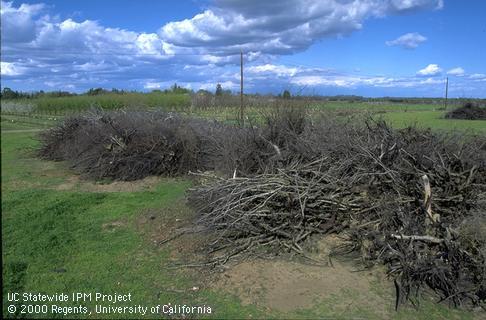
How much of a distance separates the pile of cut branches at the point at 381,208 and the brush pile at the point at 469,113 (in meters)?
30.8

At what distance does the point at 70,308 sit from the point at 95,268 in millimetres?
1205

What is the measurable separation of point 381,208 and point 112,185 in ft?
24.3

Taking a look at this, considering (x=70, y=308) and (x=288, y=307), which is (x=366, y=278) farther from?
(x=70, y=308)

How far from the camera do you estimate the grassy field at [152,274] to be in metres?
4.87

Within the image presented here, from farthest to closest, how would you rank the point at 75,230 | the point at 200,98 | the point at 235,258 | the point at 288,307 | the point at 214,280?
the point at 200,98
the point at 75,230
the point at 235,258
the point at 214,280
the point at 288,307

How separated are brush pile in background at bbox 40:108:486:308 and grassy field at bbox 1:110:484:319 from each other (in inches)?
13.8

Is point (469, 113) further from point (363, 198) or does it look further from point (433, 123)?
point (363, 198)

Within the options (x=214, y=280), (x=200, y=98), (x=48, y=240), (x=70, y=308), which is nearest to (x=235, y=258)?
(x=214, y=280)

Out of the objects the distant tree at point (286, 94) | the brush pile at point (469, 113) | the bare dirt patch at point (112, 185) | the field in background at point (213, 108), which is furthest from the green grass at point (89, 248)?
the brush pile at point (469, 113)

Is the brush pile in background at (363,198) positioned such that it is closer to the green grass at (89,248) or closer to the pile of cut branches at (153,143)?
the pile of cut branches at (153,143)

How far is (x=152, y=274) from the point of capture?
18.6ft

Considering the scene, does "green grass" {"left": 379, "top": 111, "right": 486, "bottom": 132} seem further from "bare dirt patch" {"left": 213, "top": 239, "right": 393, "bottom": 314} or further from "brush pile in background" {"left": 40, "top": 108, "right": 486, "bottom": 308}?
"bare dirt patch" {"left": 213, "top": 239, "right": 393, "bottom": 314}

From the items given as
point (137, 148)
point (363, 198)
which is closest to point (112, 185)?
point (137, 148)

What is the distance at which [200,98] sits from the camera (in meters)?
35.6
